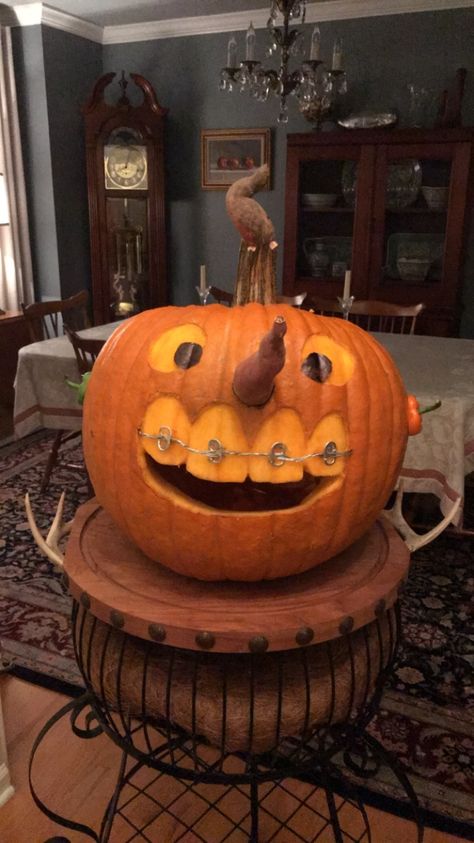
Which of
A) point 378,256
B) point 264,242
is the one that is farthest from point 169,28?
point 264,242

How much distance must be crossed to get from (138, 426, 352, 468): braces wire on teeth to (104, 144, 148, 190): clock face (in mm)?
3431

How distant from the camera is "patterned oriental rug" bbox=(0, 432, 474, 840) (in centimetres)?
123

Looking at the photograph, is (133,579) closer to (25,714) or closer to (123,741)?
(123,741)

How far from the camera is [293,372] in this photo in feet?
2.33

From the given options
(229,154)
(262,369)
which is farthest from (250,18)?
(262,369)

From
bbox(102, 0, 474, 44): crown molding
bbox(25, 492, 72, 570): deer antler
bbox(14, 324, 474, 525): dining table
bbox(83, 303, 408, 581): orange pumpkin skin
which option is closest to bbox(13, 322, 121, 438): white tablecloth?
bbox(14, 324, 474, 525): dining table

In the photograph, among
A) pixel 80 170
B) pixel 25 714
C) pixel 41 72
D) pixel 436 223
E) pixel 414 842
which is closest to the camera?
pixel 414 842

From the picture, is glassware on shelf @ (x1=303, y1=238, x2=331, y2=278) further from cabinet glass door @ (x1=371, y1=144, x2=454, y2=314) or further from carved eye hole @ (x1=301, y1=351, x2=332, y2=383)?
carved eye hole @ (x1=301, y1=351, x2=332, y2=383)

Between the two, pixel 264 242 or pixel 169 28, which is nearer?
pixel 264 242

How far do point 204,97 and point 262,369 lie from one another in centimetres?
376

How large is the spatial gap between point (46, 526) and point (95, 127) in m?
2.55

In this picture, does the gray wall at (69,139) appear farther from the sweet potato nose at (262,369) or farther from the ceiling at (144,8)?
the sweet potato nose at (262,369)

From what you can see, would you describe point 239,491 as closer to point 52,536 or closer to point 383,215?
point 52,536

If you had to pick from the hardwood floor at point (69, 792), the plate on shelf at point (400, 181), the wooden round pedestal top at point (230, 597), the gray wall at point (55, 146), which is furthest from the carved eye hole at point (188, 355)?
the gray wall at point (55, 146)
